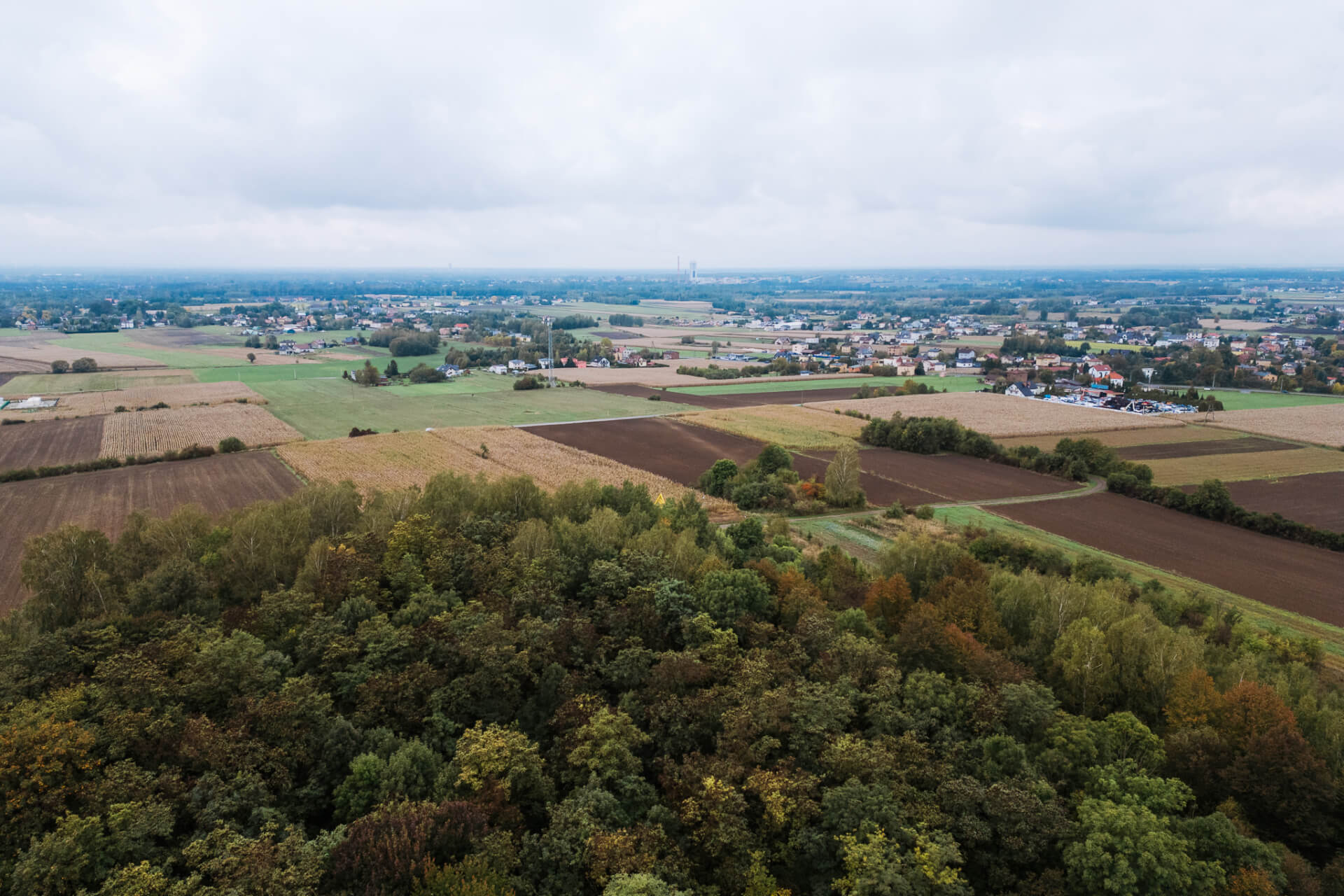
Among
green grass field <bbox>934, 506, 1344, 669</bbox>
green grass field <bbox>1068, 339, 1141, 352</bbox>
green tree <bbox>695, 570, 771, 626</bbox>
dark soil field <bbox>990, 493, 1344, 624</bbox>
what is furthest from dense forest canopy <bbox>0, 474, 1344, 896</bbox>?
green grass field <bbox>1068, 339, 1141, 352</bbox>

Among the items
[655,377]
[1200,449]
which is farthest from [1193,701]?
[655,377]

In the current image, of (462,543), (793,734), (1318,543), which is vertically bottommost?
(1318,543)

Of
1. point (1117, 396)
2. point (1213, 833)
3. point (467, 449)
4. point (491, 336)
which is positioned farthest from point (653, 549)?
point (491, 336)

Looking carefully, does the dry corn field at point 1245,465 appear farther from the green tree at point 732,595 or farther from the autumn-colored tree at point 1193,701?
the green tree at point 732,595

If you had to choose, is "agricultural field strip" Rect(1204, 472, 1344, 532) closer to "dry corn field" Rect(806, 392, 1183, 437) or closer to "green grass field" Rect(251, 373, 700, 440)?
"dry corn field" Rect(806, 392, 1183, 437)

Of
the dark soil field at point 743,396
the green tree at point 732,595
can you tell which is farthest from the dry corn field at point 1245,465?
the green tree at point 732,595

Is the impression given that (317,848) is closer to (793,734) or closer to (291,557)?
(793,734)

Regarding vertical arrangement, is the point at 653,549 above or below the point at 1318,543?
above
